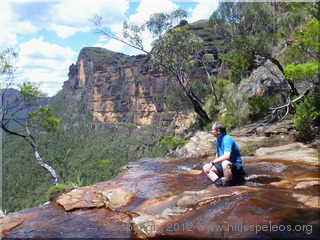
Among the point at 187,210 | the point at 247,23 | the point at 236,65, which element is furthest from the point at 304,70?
the point at 247,23

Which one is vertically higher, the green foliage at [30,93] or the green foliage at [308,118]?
the green foliage at [30,93]

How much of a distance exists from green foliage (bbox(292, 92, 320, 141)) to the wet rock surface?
257cm

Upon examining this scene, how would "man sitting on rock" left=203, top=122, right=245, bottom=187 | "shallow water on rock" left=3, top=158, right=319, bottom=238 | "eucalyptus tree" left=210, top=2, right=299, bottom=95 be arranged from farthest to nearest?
1. "eucalyptus tree" left=210, top=2, right=299, bottom=95
2. "man sitting on rock" left=203, top=122, right=245, bottom=187
3. "shallow water on rock" left=3, top=158, right=319, bottom=238

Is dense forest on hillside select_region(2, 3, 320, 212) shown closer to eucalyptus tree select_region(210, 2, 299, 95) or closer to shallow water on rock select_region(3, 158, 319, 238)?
eucalyptus tree select_region(210, 2, 299, 95)

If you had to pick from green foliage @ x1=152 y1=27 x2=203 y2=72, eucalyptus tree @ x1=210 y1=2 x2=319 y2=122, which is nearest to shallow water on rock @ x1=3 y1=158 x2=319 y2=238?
eucalyptus tree @ x1=210 y1=2 x2=319 y2=122

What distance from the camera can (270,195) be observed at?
3.64m

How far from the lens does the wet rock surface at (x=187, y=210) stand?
2875 millimetres

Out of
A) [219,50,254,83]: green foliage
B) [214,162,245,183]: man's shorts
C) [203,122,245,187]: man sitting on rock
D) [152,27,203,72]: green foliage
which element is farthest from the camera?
[152,27,203,72]: green foliage

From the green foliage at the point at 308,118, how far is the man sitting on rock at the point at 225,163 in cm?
479

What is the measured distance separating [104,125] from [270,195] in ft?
290

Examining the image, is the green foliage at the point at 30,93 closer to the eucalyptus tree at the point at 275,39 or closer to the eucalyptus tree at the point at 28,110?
the eucalyptus tree at the point at 28,110

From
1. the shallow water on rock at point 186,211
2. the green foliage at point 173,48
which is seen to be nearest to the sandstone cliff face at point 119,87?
the green foliage at point 173,48

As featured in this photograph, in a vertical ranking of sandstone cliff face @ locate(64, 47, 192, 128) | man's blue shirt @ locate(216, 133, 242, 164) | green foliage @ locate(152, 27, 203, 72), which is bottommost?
man's blue shirt @ locate(216, 133, 242, 164)

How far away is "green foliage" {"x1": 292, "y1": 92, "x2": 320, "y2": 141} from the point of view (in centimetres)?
813
